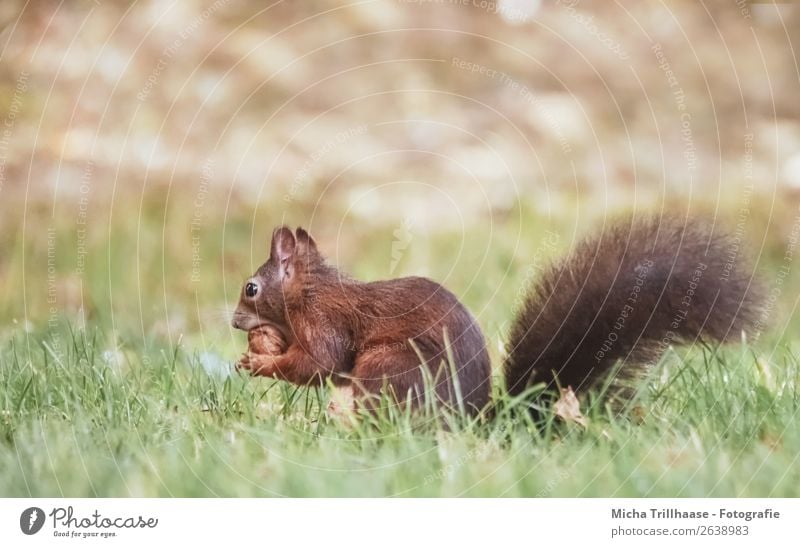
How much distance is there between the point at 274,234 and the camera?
1.46 metres

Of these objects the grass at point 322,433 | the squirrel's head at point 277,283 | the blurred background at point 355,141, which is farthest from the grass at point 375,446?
the blurred background at point 355,141

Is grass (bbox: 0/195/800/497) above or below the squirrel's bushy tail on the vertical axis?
below

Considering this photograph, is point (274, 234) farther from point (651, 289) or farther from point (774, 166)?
point (774, 166)

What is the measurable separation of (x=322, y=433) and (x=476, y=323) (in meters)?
0.26

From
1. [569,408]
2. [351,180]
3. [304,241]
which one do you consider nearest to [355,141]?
[351,180]

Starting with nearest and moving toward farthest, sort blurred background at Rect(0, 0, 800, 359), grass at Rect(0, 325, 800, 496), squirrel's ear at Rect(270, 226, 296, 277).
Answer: grass at Rect(0, 325, 800, 496) < squirrel's ear at Rect(270, 226, 296, 277) < blurred background at Rect(0, 0, 800, 359)

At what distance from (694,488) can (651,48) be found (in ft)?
3.09

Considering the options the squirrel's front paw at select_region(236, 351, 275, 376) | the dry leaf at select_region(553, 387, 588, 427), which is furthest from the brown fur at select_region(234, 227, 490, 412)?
the dry leaf at select_region(553, 387, 588, 427)

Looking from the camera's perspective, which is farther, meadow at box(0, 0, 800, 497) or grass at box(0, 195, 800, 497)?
meadow at box(0, 0, 800, 497)

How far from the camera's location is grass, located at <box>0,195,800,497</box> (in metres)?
1.35

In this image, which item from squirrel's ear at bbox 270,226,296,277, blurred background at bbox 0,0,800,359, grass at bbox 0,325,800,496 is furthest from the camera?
blurred background at bbox 0,0,800,359

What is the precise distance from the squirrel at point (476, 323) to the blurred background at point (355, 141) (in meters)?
0.23
